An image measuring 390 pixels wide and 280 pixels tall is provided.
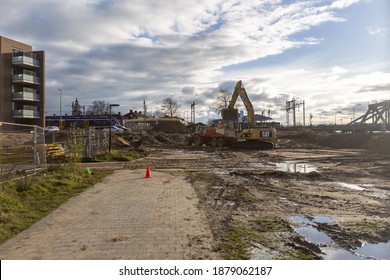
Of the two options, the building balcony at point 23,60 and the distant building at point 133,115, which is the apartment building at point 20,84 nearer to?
the building balcony at point 23,60

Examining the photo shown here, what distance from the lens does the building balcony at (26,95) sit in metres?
50.5

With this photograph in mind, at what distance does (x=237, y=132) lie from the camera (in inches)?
1326

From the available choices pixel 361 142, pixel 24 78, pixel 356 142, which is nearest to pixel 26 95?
pixel 24 78

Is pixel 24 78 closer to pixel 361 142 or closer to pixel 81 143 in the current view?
pixel 81 143

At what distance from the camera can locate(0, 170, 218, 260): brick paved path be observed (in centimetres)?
503

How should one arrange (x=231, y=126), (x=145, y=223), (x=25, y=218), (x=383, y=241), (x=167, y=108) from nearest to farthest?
(x=383, y=241), (x=145, y=223), (x=25, y=218), (x=231, y=126), (x=167, y=108)

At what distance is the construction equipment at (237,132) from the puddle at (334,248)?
26.3 meters

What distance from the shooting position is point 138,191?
34.1 ft

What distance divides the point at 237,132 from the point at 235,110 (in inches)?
104

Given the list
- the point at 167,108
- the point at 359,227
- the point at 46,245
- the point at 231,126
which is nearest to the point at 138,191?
the point at 46,245

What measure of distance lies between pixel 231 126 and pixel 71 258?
30.4 metres

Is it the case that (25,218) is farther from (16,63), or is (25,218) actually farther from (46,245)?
(16,63)

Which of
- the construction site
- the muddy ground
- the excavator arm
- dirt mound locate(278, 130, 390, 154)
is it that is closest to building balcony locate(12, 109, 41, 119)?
the excavator arm

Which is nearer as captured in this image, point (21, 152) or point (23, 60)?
point (21, 152)
